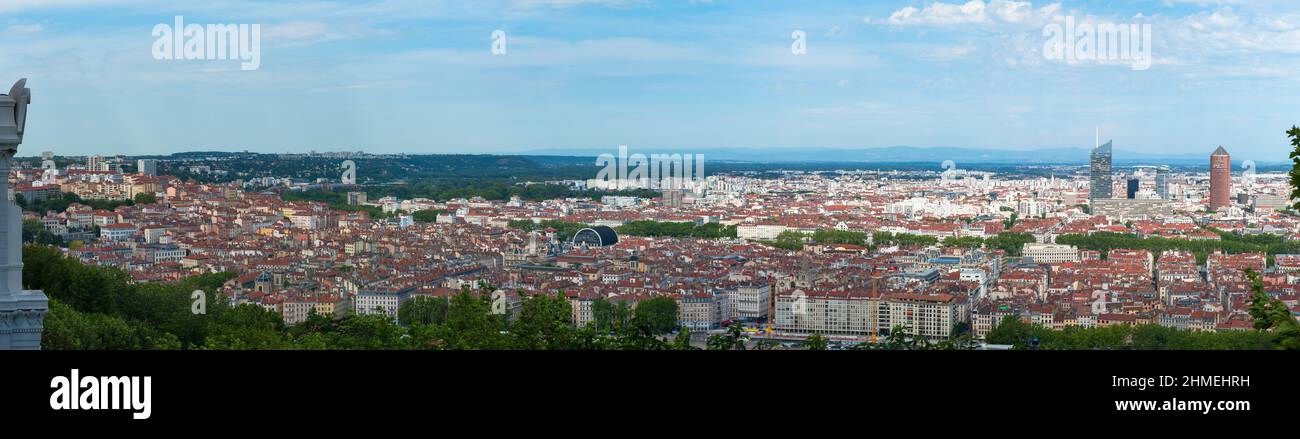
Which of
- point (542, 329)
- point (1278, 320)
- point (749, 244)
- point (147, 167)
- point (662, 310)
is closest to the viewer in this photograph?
point (1278, 320)

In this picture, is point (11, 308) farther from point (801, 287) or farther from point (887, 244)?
point (887, 244)

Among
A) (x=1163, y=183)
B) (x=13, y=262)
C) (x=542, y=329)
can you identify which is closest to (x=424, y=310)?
(x=542, y=329)

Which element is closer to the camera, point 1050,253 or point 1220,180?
point 1050,253

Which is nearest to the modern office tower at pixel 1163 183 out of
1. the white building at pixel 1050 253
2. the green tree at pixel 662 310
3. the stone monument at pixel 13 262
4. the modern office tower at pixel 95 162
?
the white building at pixel 1050 253

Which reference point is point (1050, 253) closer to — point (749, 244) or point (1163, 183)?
point (749, 244)

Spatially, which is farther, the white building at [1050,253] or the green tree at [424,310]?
the white building at [1050,253]

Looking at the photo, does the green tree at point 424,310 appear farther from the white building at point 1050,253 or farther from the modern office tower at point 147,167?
the white building at point 1050,253
